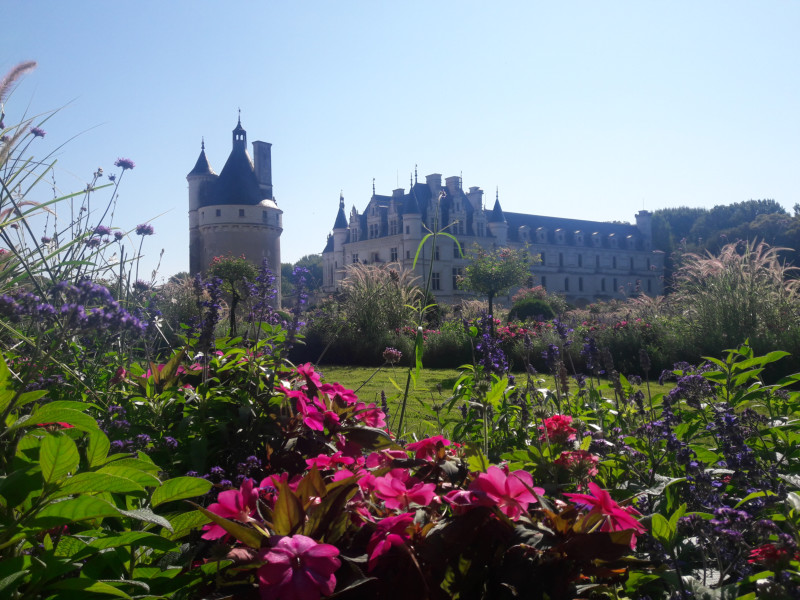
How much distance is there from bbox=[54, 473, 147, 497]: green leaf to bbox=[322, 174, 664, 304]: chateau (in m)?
29.8

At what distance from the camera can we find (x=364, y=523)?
3.04 feet

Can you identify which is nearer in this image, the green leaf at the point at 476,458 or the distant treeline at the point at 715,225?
the green leaf at the point at 476,458

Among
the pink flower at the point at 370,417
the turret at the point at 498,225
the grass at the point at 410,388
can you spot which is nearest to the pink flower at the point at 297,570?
the pink flower at the point at 370,417

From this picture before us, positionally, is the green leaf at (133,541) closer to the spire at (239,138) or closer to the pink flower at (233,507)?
the pink flower at (233,507)

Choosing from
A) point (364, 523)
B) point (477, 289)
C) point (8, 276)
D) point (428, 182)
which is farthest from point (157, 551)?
point (428, 182)

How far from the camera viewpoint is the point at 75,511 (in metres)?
0.79

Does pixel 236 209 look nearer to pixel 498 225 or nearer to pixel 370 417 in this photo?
pixel 498 225

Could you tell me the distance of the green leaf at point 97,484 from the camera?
0.79m

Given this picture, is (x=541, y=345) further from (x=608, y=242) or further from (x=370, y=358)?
(x=608, y=242)

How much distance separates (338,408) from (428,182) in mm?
37695

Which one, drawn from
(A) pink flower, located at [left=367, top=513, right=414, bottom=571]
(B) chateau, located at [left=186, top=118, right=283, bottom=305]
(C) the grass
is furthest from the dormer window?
(A) pink flower, located at [left=367, top=513, right=414, bottom=571]

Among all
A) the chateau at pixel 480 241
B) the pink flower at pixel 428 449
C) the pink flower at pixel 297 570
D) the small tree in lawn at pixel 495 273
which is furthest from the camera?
the chateau at pixel 480 241

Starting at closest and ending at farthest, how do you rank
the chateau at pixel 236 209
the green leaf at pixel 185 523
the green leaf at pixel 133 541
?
1. the green leaf at pixel 133 541
2. the green leaf at pixel 185 523
3. the chateau at pixel 236 209

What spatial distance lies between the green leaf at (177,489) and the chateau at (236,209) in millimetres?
33474
